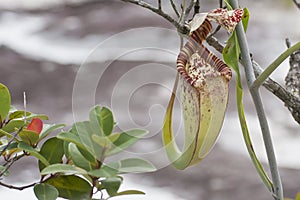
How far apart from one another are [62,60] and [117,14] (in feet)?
1.85

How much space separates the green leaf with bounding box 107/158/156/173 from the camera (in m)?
0.47

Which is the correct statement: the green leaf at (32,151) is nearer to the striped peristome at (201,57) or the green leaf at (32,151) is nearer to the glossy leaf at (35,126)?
the glossy leaf at (35,126)

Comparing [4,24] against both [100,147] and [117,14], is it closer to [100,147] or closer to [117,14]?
[117,14]

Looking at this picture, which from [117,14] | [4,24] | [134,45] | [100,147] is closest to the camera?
[100,147]

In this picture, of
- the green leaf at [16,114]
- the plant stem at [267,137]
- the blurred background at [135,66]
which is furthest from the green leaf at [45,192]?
the blurred background at [135,66]

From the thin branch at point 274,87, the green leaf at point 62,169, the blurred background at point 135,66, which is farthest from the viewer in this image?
the blurred background at point 135,66

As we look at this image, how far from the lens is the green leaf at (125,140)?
0.48 metres

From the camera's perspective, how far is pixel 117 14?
3.04m

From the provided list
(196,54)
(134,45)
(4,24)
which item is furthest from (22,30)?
(196,54)

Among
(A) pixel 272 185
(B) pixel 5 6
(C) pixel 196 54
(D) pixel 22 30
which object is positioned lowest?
(A) pixel 272 185

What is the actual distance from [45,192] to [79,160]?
0.05 meters

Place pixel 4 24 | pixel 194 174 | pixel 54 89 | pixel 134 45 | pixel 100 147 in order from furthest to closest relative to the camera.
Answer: pixel 4 24, pixel 54 89, pixel 134 45, pixel 194 174, pixel 100 147

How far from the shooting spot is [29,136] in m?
0.53

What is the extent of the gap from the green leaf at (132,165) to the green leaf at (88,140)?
0.02 metres
